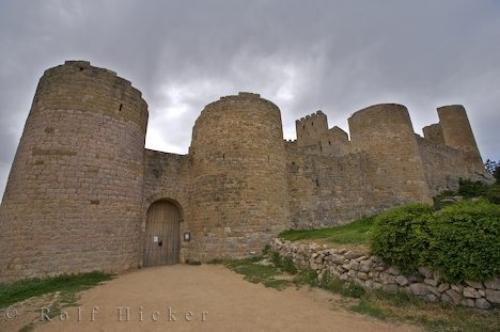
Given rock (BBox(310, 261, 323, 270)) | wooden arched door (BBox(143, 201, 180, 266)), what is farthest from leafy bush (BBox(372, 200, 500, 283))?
wooden arched door (BBox(143, 201, 180, 266))

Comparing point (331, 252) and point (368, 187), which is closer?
point (331, 252)

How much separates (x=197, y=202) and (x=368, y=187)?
11.4 m

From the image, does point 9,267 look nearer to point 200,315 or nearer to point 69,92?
point 69,92

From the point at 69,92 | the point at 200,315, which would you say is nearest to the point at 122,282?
the point at 200,315

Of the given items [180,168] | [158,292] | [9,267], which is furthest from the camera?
[180,168]

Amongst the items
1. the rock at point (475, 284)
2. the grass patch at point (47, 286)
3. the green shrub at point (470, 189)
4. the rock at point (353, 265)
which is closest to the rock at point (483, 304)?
the rock at point (475, 284)

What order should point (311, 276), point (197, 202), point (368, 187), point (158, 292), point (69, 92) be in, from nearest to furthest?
point (158, 292) → point (311, 276) → point (69, 92) → point (197, 202) → point (368, 187)

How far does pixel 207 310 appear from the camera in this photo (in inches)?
207

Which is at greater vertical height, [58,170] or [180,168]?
[180,168]

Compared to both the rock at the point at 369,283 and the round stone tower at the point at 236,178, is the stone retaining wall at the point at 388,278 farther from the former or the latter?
the round stone tower at the point at 236,178

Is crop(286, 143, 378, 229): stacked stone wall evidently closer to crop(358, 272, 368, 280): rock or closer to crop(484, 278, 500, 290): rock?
crop(358, 272, 368, 280): rock

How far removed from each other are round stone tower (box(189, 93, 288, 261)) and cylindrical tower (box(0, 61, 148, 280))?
9.24 feet

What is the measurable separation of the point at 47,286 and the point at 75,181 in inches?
137

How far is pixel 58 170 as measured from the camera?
923cm
